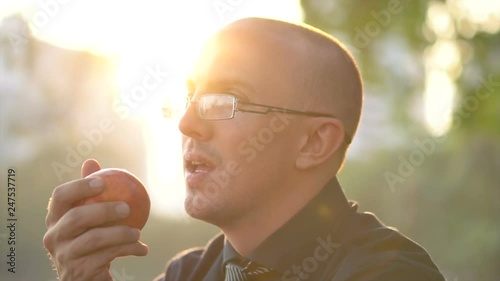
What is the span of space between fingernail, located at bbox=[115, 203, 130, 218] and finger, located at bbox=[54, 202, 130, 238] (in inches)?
2.1

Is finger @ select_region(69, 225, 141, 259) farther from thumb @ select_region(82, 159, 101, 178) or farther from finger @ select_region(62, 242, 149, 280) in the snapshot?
thumb @ select_region(82, 159, 101, 178)

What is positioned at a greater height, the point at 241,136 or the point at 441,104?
the point at 241,136

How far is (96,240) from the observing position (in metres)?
3.30

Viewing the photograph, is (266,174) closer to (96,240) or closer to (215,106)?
(215,106)

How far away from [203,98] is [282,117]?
1.19 ft

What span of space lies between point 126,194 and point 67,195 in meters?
0.34

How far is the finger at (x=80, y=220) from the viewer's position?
130 inches

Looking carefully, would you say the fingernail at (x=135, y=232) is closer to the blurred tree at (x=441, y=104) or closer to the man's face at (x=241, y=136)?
the man's face at (x=241, y=136)

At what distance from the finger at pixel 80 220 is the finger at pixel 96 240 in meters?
0.03

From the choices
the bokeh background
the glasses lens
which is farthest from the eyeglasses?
the bokeh background

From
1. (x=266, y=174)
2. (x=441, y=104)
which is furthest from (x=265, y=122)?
(x=441, y=104)

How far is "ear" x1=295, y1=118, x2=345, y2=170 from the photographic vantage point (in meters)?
3.70

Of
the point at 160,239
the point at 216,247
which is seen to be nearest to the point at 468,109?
the point at 160,239

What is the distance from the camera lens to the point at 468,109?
564 inches
